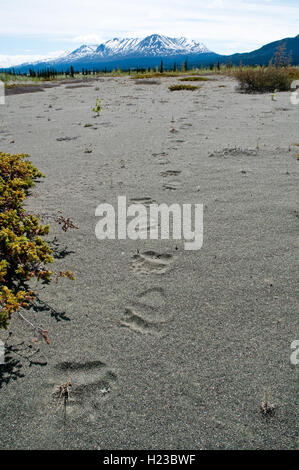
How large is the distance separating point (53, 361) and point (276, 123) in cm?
755

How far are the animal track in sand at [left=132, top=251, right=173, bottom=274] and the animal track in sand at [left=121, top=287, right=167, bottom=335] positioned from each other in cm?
27

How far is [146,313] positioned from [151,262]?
64 cm

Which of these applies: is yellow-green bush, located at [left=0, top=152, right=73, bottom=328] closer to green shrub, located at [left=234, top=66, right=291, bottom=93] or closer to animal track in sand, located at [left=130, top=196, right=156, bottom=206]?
animal track in sand, located at [left=130, top=196, right=156, bottom=206]

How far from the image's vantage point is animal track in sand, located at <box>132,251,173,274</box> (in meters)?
2.68

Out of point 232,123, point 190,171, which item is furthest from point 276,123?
point 190,171

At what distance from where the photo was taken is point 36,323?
2.12 meters

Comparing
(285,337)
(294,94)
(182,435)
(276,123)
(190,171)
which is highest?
(294,94)

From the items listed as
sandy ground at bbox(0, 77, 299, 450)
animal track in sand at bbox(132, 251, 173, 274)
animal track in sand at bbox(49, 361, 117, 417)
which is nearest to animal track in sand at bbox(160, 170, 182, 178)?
sandy ground at bbox(0, 77, 299, 450)

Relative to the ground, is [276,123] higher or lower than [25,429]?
higher

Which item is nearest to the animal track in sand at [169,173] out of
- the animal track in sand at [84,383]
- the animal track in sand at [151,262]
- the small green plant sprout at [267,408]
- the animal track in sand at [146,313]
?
the animal track in sand at [151,262]

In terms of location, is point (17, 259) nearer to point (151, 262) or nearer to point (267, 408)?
point (151, 262)

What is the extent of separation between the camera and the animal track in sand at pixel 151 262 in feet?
8.79

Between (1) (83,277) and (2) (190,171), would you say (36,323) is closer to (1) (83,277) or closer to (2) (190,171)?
(1) (83,277)

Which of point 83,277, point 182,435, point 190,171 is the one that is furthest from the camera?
point 190,171
